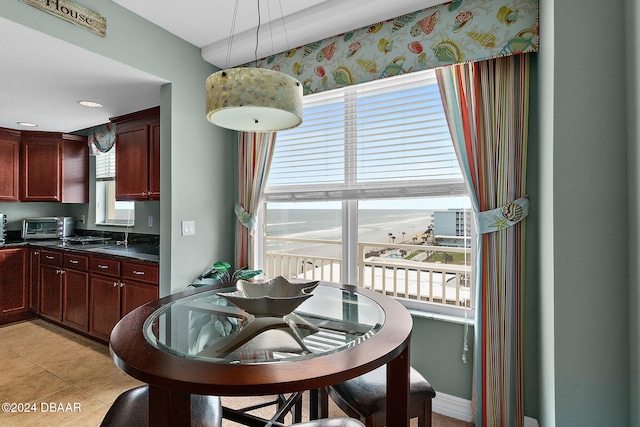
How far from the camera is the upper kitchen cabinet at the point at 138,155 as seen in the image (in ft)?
9.98

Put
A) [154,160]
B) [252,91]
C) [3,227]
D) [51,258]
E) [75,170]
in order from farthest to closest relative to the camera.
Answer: [75,170] → [3,227] → [51,258] → [154,160] → [252,91]

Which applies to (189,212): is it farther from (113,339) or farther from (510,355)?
(510,355)

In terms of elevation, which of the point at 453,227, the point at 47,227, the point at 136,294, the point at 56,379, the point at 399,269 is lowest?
the point at 56,379

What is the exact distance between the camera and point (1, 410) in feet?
7.15

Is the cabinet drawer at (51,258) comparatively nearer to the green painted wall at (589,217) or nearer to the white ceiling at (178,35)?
the white ceiling at (178,35)

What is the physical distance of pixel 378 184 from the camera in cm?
243

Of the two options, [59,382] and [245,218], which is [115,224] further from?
[245,218]

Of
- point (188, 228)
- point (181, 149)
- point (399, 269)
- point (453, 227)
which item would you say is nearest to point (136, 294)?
point (188, 228)

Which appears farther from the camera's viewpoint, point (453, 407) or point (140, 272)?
point (140, 272)

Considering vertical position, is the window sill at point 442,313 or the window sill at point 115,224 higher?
the window sill at point 115,224

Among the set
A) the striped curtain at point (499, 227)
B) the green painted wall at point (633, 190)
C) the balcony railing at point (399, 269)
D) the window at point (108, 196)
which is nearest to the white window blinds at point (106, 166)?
the window at point (108, 196)

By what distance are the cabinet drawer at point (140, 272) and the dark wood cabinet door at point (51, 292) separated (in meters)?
1.23

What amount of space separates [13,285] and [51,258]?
0.65 meters

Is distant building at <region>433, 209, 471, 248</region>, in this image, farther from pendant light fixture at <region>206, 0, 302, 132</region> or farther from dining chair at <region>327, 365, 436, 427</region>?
pendant light fixture at <region>206, 0, 302, 132</region>
